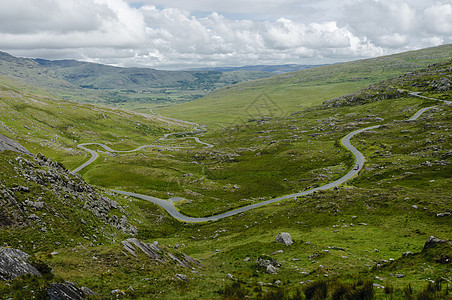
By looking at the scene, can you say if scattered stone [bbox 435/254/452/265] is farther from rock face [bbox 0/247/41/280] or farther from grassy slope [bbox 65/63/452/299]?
rock face [bbox 0/247/41/280]

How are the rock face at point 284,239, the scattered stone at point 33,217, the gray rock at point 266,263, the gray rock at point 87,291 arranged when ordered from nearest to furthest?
the gray rock at point 87,291
the gray rock at point 266,263
the scattered stone at point 33,217
the rock face at point 284,239

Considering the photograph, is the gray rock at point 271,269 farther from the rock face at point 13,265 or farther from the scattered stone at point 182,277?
the rock face at point 13,265

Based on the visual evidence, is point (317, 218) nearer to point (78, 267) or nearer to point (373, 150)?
point (78, 267)

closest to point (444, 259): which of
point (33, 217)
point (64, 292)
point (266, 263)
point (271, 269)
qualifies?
point (271, 269)

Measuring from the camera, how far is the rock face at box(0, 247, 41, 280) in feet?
61.6

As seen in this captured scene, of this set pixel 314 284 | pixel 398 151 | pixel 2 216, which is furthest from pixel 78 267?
pixel 398 151

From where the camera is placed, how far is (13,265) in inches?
763

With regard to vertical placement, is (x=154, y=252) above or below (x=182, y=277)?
above

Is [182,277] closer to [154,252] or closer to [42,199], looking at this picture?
[154,252]

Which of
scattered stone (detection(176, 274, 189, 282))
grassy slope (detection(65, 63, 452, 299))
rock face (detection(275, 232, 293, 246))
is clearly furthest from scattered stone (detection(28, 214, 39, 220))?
rock face (detection(275, 232, 293, 246))

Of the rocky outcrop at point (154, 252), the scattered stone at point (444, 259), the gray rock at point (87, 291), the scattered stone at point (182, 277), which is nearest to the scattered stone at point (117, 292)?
the gray rock at point (87, 291)

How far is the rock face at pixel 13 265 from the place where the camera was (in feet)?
61.6

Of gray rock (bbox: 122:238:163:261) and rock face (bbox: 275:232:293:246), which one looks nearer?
gray rock (bbox: 122:238:163:261)

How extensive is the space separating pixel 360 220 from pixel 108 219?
51.6 metres
